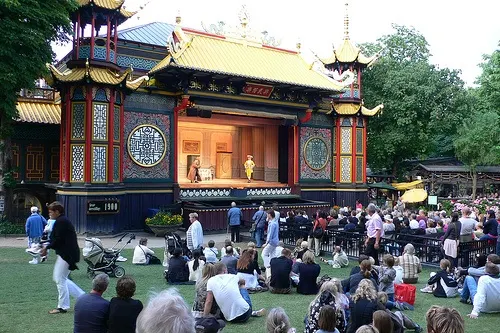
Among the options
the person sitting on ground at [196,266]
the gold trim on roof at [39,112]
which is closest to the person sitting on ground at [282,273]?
the person sitting on ground at [196,266]

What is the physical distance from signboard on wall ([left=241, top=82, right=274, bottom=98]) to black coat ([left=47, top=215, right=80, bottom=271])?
16103 mm

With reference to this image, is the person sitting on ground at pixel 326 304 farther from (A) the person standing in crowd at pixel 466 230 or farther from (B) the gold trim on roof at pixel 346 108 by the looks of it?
(B) the gold trim on roof at pixel 346 108

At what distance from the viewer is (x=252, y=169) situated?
93.8 ft

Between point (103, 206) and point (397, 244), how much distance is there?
434 inches

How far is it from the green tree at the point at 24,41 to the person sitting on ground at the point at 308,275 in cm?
1225

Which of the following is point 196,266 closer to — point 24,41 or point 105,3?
point 24,41

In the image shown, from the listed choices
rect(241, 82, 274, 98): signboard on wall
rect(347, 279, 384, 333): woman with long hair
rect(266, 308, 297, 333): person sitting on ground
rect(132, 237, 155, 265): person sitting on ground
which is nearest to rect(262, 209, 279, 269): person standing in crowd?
rect(132, 237, 155, 265): person sitting on ground

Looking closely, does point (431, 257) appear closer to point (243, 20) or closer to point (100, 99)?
point (100, 99)

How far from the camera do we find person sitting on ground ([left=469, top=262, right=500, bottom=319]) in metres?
8.85

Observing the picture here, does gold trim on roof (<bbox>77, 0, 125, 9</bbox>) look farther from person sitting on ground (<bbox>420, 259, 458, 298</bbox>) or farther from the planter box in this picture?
person sitting on ground (<bbox>420, 259, 458, 298</bbox>)

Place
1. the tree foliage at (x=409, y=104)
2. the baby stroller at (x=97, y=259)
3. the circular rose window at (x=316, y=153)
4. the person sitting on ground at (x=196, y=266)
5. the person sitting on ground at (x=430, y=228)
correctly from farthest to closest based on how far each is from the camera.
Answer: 1. the tree foliage at (x=409, y=104)
2. the circular rose window at (x=316, y=153)
3. the person sitting on ground at (x=430, y=228)
4. the baby stroller at (x=97, y=259)
5. the person sitting on ground at (x=196, y=266)

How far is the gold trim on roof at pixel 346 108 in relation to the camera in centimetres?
2738

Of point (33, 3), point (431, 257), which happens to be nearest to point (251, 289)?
point (431, 257)

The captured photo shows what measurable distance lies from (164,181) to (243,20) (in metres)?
9.65
